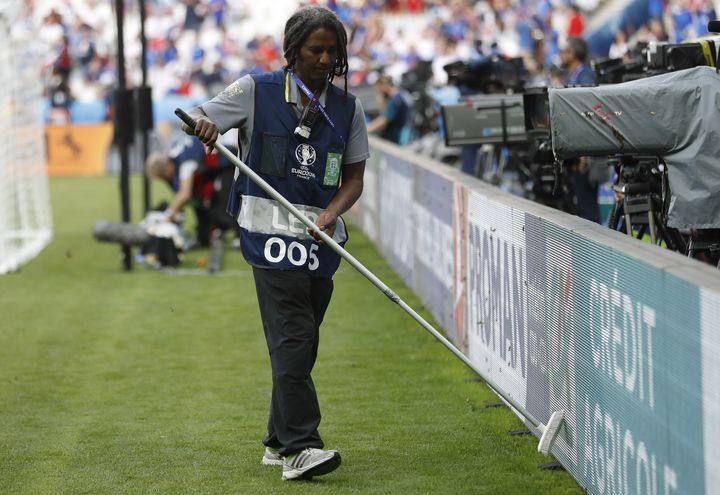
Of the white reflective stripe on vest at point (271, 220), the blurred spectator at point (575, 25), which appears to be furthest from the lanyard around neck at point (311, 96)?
the blurred spectator at point (575, 25)

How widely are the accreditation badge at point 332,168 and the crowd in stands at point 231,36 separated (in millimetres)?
22368

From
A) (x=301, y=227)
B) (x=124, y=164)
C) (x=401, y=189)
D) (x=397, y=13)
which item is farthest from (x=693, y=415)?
(x=397, y=13)

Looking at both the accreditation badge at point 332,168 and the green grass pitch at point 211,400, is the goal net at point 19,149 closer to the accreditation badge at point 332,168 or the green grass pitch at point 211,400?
the green grass pitch at point 211,400

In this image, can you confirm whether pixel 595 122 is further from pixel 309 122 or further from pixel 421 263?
pixel 421 263

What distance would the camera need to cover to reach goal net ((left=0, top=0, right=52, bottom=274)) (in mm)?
14734

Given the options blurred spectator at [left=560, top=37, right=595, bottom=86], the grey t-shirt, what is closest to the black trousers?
the grey t-shirt

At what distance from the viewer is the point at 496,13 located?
1281 inches

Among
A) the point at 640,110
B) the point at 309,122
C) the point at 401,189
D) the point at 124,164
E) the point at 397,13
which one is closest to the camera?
the point at 309,122

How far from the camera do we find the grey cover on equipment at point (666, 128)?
6340 millimetres

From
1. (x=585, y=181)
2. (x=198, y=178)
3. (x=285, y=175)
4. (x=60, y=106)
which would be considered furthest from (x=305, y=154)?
(x=60, y=106)

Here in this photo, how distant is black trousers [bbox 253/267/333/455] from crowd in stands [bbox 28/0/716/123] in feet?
74.1

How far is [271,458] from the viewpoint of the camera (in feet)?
20.8

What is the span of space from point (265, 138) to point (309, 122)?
202 millimetres

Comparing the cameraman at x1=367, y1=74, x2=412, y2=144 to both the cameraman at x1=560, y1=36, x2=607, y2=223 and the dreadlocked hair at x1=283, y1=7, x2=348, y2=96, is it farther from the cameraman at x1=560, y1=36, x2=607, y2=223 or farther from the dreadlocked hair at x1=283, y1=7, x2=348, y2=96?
the dreadlocked hair at x1=283, y1=7, x2=348, y2=96
